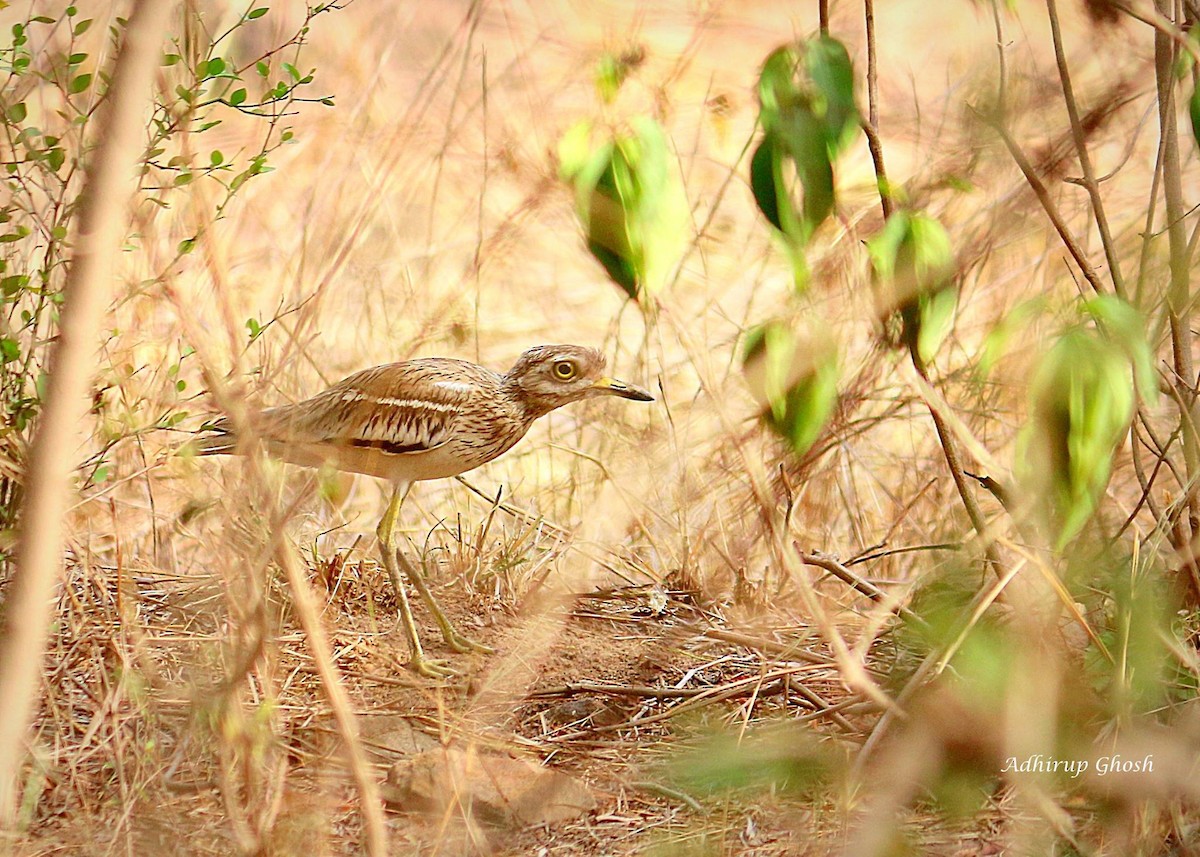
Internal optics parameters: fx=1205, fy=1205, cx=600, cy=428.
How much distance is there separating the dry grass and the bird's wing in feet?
0.46

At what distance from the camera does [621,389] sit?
286 cm

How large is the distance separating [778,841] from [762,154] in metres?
1.14

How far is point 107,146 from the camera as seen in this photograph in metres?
0.89

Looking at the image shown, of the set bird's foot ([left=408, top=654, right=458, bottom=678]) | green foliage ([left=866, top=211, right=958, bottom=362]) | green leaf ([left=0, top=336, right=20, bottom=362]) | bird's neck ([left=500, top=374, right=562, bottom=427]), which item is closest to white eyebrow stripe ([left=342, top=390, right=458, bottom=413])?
bird's neck ([left=500, top=374, right=562, bottom=427])

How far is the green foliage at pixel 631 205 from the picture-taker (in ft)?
3.60

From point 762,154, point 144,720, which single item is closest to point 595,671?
point 144,720

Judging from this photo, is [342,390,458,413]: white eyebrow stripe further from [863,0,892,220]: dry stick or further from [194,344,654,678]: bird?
[863,0,892,220]: dry stick

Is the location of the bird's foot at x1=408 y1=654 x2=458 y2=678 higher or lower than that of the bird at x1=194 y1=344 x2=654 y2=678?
lower

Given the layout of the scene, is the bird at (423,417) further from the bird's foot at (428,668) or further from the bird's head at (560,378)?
the bird's foot at (428,668)

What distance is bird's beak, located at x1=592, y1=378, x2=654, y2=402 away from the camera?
9.20 feet

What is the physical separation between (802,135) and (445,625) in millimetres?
1799

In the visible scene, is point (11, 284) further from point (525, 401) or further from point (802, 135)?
point (802, 135)

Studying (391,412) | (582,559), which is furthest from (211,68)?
(582,559)

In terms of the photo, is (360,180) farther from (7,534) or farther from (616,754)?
(616,754)
